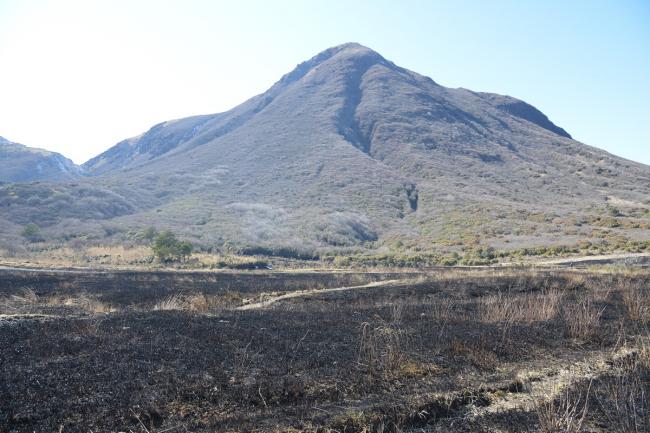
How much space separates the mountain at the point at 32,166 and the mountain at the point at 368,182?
5561 centimetres

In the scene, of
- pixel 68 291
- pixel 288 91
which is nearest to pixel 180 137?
pixel 288 91

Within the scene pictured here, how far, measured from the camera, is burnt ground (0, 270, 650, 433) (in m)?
6.50

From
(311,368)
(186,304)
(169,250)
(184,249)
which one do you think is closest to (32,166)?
(169,250)

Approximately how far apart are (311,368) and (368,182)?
74142mm

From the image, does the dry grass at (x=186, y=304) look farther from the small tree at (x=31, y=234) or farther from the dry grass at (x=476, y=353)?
the small tree at (x=31, y=234)

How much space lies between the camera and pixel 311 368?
881 centimetres

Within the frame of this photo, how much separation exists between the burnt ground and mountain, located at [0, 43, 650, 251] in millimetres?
39094

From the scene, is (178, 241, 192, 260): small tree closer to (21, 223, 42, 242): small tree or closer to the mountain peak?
(21, 223, 42, 242): small tree

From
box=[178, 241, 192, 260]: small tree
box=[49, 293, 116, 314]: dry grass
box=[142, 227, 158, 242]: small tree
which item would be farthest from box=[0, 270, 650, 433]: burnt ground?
box=[142, 227, 158, 242]: small tree

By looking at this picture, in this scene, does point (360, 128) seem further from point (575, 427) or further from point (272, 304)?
point (575, 427)

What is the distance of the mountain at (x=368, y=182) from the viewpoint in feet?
197

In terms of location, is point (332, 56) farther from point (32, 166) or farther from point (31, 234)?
point (31, 234)

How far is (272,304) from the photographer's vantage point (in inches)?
739

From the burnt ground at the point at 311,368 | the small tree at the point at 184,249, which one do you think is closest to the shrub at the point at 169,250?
the small tree at the point at 184,249
